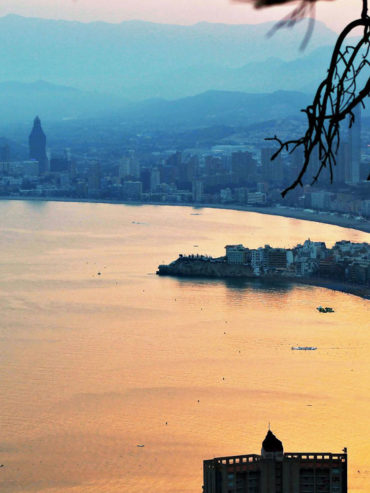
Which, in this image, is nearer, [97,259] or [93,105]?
[97,259]

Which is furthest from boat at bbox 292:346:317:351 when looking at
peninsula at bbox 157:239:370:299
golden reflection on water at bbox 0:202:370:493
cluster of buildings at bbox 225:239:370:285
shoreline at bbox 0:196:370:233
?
shoreline at bbox 0:196:370:233

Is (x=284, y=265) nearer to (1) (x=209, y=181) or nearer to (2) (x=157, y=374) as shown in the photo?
(2) (x=157, y=374)

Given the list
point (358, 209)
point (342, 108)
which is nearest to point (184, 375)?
point (342, 108)

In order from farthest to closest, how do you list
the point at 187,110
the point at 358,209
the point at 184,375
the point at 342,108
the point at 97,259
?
the point at 187,110
the point at 358,209
the point at 97,259
the point at 184,375
the point at 342,108

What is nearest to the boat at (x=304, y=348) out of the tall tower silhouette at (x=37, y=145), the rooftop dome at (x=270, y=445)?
the rooftop dome at (x=270, y=445)

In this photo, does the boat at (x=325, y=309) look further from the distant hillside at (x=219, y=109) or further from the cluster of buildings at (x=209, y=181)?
the distant hillside at (x=219, y=109)

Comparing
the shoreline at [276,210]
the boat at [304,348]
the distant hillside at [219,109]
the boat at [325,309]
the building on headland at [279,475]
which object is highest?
the distant hillside at [219,109]

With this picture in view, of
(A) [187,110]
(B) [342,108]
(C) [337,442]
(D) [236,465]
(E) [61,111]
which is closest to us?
(B) [342,108]

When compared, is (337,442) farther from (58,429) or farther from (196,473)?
(58,429)
